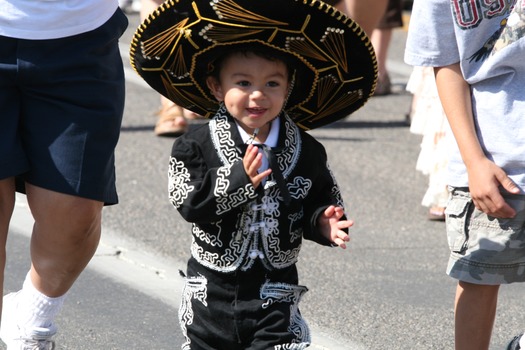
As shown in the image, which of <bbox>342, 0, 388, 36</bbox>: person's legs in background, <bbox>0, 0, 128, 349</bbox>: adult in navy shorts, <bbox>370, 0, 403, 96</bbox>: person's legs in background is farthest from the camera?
<bbox>370, 0, 403, 96</bbox>: person's legs in background

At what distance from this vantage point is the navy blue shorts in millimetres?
3600

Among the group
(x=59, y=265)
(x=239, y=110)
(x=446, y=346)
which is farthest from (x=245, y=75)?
(x=446, y=346)

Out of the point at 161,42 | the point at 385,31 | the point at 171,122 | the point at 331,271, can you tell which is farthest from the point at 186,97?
the point at 385,31

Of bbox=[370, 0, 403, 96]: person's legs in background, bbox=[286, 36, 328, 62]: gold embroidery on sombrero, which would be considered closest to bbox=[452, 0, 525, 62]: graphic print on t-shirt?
bbox=[286, 36, 328, 62]: gold embroidery on sombrero

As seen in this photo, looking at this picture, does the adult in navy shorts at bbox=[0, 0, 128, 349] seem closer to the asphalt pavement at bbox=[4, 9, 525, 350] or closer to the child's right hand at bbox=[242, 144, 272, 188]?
the child's right hand at bbox=[242, 144, 272, 188]

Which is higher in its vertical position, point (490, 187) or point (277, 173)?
point (490, 187)

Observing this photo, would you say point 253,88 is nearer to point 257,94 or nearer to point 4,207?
point 257,94

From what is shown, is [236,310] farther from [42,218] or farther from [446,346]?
[446,346]

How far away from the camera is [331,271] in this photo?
546cm

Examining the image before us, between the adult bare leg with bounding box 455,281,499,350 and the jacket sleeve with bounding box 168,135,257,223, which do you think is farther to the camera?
the adult bare leg with bounding box 455,281,499,350

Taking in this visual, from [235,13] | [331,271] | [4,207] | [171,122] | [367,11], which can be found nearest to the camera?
[235,13]

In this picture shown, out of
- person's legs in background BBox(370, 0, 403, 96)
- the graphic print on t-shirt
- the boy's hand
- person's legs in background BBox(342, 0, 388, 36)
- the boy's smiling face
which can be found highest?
the graphic print on t-shirt

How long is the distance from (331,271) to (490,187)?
1.99 metres

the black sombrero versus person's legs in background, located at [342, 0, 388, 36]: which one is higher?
the black sombrero
